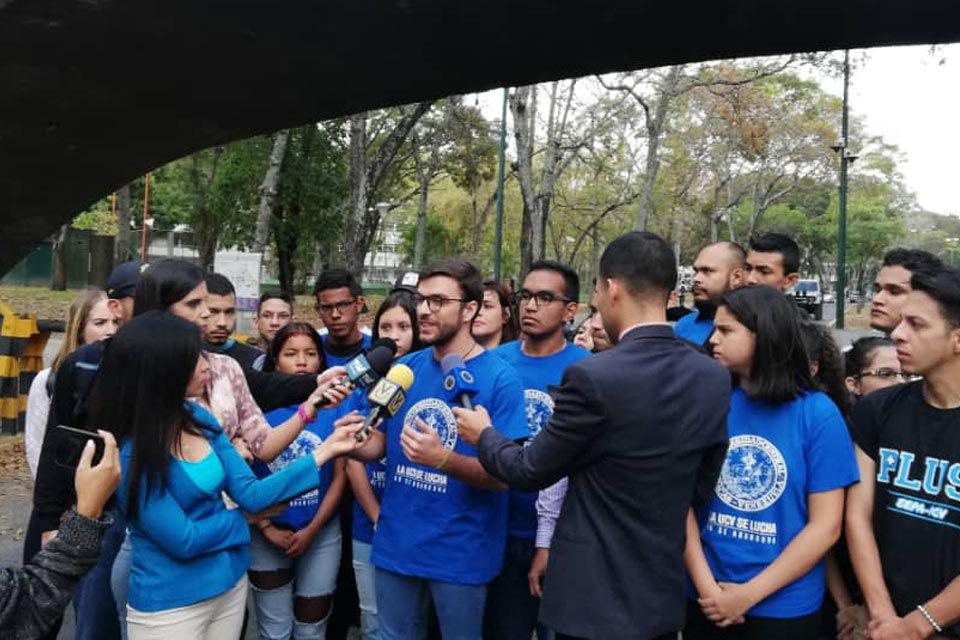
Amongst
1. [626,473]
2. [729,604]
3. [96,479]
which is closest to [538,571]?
[729,604]

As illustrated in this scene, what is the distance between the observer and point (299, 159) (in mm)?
24391

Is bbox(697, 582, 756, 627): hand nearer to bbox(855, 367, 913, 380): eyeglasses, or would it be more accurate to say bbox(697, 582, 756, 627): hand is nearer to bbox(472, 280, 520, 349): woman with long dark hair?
bbox(855, 367, 913, 380): eyeglasses

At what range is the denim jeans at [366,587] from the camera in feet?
11.8

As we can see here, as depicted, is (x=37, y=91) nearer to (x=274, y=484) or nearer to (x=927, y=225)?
(x=274, y=484)

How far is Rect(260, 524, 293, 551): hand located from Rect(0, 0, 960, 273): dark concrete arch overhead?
59.6 inches

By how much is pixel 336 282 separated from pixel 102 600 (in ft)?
6.42

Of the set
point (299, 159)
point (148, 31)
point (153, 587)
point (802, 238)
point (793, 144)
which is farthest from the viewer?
point (802, 238)

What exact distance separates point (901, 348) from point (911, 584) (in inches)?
29.2

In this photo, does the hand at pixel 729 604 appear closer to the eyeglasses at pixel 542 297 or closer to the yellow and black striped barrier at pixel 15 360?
the eyeglasses at pixel 542 297

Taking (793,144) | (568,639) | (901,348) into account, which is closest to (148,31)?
(568,639)

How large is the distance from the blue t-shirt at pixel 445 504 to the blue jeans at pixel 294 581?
1.82 feet

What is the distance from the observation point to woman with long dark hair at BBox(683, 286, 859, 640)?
2.67m

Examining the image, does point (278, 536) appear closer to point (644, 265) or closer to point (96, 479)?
point (96, 479)

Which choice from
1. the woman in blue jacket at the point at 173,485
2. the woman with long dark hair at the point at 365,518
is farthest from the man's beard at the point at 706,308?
the woman in blue jacket at the point at 173,485
